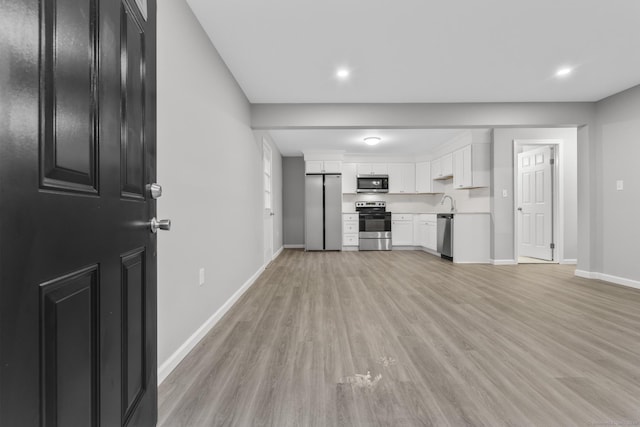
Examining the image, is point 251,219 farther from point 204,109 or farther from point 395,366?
point 395,366

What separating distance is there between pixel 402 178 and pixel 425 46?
468 cm

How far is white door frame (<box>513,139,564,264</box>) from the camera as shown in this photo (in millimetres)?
4809

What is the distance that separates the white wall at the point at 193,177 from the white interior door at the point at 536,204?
17.3 ft

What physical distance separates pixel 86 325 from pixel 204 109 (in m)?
1.90

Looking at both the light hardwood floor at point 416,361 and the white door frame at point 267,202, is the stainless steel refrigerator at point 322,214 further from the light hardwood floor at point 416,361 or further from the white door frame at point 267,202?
the light hardwood floor at point 416,361

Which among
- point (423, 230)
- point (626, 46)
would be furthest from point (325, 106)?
point (423, 230)

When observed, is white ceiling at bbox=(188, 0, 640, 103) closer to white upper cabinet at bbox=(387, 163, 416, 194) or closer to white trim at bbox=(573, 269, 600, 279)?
white trim at bbox=(573, 269, 600, 279)

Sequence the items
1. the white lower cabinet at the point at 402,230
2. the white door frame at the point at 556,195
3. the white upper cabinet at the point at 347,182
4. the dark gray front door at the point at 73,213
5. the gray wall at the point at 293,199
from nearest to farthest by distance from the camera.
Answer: the dark gray front door at the point at 73,213, the white door frame at the point at 556,195, the white lower cabinet at the point at 402,230, the white upper cabinet at the point at 347,182, the gray wall at the point at 293,199

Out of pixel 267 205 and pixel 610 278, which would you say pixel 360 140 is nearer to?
pixel 267 205

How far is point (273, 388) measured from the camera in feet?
4.83

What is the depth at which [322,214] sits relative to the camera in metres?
6.51

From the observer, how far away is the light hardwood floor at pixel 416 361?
1.30m

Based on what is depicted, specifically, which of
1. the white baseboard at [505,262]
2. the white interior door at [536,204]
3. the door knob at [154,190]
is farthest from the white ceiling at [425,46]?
the white baseboard at [505,262]

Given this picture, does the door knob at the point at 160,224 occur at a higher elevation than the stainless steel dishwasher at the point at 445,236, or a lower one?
higher
